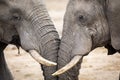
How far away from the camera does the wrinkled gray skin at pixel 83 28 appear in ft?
20.5

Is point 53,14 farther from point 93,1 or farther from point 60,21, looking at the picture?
point 93,1

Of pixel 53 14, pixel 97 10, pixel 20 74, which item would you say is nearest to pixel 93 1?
pixel 97 10

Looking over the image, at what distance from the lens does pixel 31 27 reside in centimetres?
645

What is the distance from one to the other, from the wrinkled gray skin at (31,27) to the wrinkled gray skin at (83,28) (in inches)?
6.1

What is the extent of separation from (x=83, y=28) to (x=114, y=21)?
1.34 ft

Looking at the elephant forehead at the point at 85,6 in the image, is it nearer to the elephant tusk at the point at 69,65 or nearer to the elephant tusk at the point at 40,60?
the elephant tusk at the point at 69,65

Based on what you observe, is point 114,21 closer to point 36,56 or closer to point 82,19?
point 82,19

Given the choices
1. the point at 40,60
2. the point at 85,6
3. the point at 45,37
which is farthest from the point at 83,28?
the point at 40,60

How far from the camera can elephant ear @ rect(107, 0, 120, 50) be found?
6109 mm

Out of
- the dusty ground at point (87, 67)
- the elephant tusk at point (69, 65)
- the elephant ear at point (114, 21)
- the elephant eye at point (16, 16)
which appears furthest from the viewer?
the dusty ground at point (87, 67)

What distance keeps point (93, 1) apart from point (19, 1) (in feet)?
3.25

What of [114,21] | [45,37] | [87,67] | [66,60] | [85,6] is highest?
[85,6]

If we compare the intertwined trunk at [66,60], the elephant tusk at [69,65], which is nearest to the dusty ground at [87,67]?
the intertwined trunk at [66,60]

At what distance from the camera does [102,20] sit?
6.31 meters
